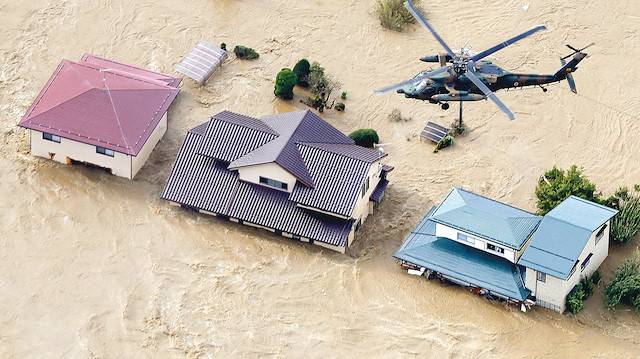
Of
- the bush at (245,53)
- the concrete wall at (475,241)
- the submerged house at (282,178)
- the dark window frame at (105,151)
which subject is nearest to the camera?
the concrete wall at (475,241)

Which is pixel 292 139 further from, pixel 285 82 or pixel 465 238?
pixel 465 238

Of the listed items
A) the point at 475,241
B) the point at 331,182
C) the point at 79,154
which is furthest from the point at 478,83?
the point at 79,154

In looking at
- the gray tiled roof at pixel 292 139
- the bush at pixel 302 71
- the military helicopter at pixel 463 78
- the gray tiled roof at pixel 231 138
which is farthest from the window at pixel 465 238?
the bush at pixel 302 71

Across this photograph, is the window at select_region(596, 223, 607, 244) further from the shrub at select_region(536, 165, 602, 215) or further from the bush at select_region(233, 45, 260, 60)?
the bush at select_region(233, 45, 260, 60)

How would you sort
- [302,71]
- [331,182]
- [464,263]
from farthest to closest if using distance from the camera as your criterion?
[302,71]
[331,182]
[464,263]

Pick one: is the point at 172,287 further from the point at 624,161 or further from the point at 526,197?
the point at 624,161

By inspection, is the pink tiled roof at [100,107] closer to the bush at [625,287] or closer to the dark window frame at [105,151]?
the dark window frame at [105,151]

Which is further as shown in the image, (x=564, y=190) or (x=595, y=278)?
(x=564, y=190)
